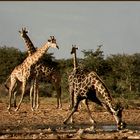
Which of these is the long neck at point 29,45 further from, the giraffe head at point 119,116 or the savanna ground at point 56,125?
the giraffe head at point 119,116

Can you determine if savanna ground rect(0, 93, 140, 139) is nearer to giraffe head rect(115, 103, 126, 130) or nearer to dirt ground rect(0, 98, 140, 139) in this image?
dirt ground rect(0, 98, 140, 139)

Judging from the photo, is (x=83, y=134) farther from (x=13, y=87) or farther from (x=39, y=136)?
(x=13, y=87)

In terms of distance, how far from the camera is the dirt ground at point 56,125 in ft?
43.9

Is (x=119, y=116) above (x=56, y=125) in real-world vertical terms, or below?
above

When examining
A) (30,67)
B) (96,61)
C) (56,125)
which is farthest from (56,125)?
(96,61)

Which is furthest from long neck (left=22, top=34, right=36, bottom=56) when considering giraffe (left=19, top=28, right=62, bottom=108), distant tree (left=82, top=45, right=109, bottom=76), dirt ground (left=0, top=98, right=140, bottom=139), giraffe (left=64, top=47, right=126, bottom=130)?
distant tree (left=82, top=45, right=109, bottom=76)

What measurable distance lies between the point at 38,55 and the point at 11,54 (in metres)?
24.1

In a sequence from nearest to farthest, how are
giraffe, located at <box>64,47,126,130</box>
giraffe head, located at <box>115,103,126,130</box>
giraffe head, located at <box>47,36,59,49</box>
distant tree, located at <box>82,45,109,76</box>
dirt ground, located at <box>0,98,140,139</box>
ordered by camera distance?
dirt ground, located at <box>0,98,140,139</box> < giraffe head, located at <box>115,103,126,130</box> < giraffe, located at <box>64,47,126,130</box> < giraffe head, located at <box>47,36,59,49</box> < distant tree, located at <box>82,45,109,76</box>

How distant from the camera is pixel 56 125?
17.5 meters

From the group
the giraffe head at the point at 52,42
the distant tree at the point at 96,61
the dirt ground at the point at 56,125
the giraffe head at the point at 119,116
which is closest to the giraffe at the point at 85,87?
the dirt ground at the point at 56,125

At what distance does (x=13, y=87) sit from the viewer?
22.8m

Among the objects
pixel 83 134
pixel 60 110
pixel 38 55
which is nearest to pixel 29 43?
pixel 38 55

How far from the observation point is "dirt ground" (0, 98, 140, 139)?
43.9ft

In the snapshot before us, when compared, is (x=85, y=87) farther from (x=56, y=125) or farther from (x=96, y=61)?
(x=96, y=61)
